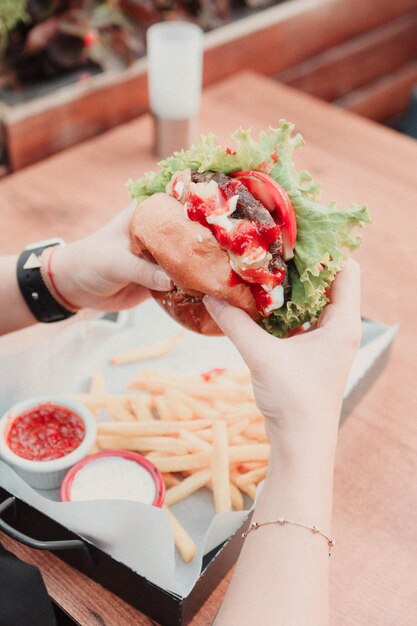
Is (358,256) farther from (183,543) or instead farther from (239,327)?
(183,543)

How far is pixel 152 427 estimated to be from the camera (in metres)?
1.60

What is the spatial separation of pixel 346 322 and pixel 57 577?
745mm

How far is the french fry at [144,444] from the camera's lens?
1.57 metres

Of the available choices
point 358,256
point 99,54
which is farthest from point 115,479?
point 99,54

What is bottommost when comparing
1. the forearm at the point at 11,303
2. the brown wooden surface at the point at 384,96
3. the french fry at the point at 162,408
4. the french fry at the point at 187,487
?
the brown wooden surface at the point at 384,96

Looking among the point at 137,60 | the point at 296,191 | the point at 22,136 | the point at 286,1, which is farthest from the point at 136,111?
the point at 296,191

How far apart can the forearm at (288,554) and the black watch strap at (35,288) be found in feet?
2.47

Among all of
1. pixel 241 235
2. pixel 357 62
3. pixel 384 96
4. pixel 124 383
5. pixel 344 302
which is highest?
pixel 241 235

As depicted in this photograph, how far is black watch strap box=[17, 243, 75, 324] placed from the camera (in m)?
1.71

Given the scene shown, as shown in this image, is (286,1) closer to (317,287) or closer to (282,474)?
(317,287)

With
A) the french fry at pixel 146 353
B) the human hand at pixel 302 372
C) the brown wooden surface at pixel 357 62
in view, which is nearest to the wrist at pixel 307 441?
the human hand at pixel 302 372

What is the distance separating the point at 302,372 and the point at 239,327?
17 cm

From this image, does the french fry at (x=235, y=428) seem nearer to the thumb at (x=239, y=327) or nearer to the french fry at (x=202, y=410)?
the french fry at (x=202, y=410)

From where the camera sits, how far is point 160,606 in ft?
4.20
